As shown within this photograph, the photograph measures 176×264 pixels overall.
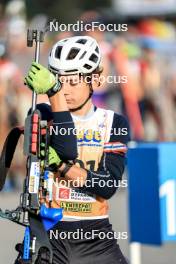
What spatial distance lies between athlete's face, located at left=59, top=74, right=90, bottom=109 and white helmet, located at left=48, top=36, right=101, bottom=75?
35 mm

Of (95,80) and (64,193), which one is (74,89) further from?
(64,193)

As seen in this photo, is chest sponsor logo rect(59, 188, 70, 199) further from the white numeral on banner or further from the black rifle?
the white numeral on banner

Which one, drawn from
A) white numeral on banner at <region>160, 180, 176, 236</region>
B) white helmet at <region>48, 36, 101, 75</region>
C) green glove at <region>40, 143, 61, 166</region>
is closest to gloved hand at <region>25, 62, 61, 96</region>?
green glove at <region>40, 143, 61, 166</region>

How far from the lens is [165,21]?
30.6m

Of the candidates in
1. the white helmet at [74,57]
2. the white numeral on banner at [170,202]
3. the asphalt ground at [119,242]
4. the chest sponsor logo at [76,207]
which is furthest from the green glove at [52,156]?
the asphalt ground at [119,242]

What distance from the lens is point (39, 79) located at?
473 centimetres

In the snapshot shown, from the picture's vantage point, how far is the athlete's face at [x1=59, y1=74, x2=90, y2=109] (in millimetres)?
5176

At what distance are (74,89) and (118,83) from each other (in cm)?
1083

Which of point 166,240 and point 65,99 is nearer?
point 65,99

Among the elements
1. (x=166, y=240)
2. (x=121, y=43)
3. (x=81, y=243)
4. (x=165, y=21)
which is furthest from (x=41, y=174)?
(x=165, y=21)

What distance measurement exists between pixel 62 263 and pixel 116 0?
28.7 metres

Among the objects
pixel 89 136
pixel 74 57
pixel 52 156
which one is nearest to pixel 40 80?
pixel 52 156

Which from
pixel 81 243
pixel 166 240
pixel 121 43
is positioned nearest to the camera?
pixel 81 243

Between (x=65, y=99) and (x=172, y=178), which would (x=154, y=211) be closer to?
(x=172, y=178)
